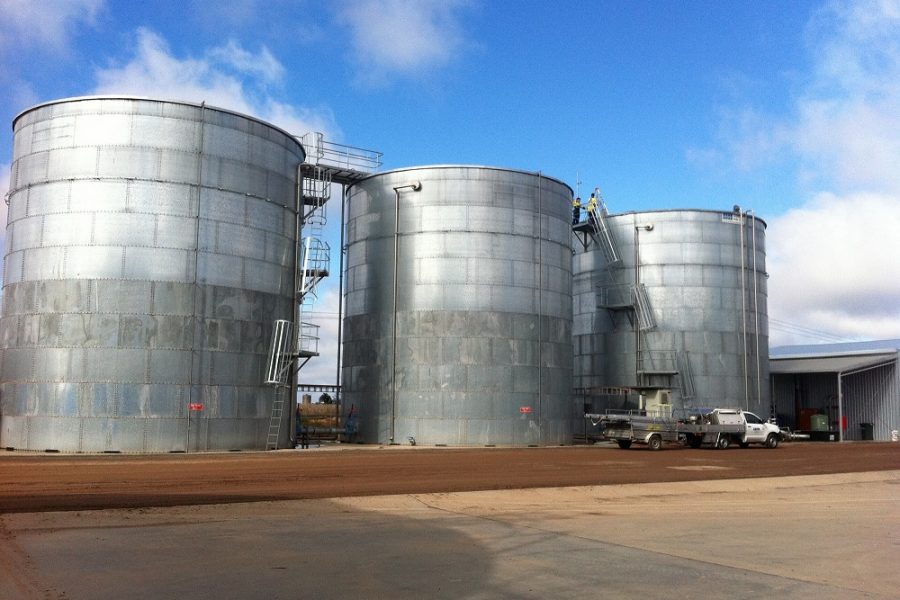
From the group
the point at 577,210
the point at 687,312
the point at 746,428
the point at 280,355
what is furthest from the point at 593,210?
the point at 280,355

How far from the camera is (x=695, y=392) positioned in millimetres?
48406

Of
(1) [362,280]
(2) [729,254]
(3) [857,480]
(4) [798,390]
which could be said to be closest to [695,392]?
(2) [729,254]

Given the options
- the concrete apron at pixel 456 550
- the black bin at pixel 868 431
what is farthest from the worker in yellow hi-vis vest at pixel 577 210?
the concrete apron at pixel 456 550

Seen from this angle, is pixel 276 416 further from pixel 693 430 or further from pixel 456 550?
pixel 456 550

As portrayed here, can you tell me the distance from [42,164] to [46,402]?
9.24m

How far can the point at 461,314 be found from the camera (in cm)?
3834

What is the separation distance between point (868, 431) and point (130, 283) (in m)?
48.3

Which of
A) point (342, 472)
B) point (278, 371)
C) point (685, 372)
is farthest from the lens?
point (685, 372)

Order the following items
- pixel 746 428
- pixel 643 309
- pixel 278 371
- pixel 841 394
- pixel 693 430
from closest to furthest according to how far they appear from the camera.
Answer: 1. pixel 278 371
2. pixel 693 430
3. pixel 746 428
4. pixel 643 309
5. pixel 841 394

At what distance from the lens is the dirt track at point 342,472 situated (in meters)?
17.1

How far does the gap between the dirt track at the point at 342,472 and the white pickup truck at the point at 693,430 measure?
1251 mm

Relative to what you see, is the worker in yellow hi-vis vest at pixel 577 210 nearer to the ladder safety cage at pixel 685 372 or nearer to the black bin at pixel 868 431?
the ladder safety cage at pixel 685 372

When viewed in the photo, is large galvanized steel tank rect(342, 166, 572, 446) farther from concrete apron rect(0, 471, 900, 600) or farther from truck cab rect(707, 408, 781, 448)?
concrete apron rect(0, 471, 900, 600)

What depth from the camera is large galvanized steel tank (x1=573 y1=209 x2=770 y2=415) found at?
160ft
